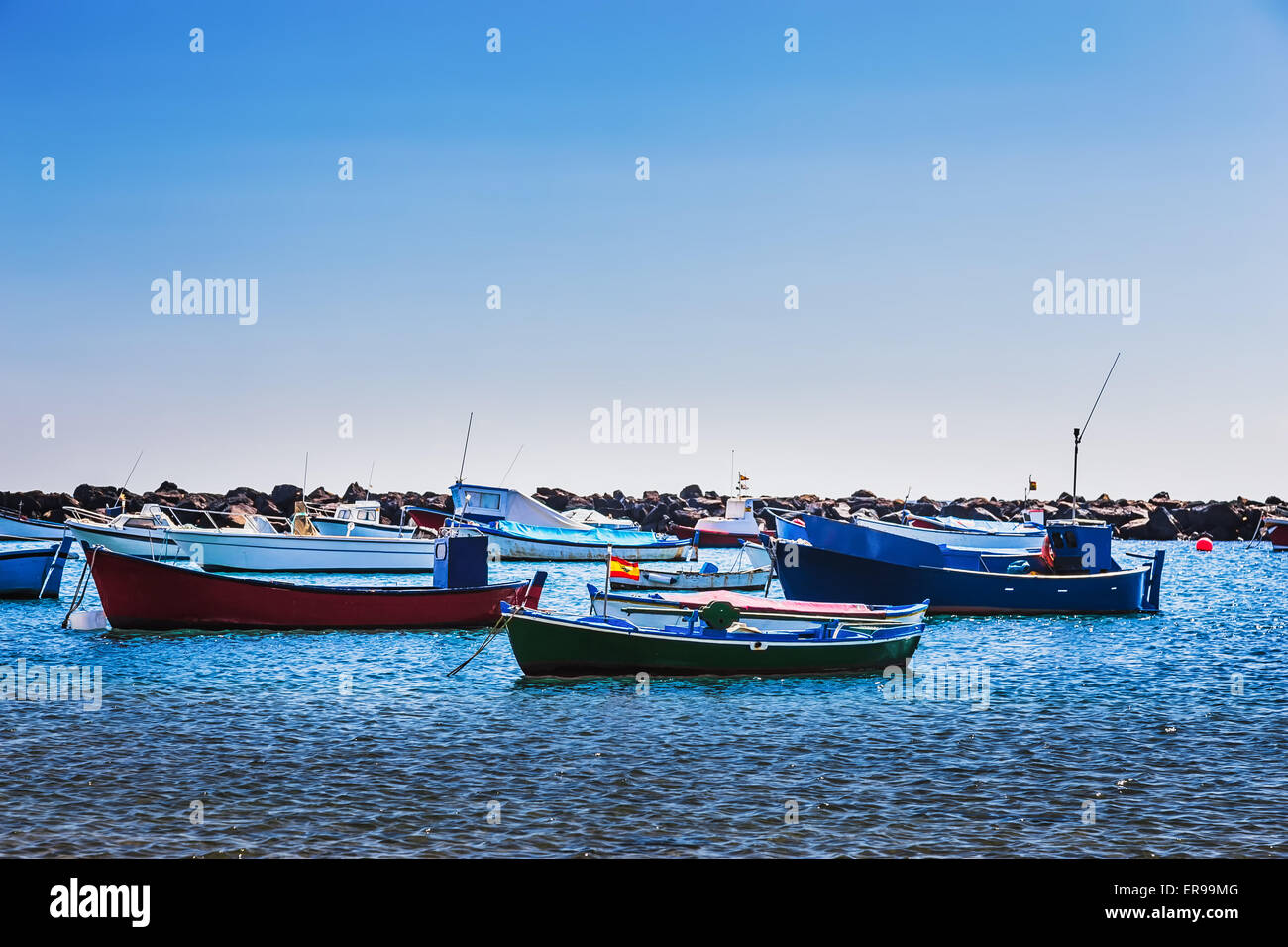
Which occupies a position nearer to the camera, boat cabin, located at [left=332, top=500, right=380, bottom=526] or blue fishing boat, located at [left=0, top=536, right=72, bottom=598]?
blue fishing boat, located at [left=0, top=536, right=72, bottom=598]

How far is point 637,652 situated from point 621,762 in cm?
644

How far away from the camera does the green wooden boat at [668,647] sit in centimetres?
2136

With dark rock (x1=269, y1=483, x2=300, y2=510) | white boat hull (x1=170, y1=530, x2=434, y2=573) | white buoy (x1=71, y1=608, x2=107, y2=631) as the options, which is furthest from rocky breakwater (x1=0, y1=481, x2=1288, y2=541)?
white buoy (x1=71, y1=608, x2=107, y2=631)

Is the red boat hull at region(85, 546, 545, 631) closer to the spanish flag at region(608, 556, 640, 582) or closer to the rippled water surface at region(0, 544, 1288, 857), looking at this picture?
the rippled water surface at region(0, 544, 1288, 857)

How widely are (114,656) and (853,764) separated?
60.9 ft

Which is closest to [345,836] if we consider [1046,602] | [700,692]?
[700,692]

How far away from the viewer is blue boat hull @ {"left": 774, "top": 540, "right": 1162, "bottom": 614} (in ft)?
114

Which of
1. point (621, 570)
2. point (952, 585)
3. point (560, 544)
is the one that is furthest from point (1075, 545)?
point (560, 544)

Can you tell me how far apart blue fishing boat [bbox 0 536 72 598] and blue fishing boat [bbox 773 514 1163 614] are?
85.0ft

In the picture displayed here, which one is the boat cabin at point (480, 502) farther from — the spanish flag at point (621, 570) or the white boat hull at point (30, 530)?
the spanish flag at point (621, 570)

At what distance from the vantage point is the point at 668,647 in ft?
70.8

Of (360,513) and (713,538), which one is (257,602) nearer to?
(360,513)

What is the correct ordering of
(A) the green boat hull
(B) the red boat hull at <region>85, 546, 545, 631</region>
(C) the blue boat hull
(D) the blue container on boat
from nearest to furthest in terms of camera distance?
(A) the green boat hull → (B) the red boat hull at <region>85, 546, 545, 631</region> → (D) the blue container on boat → (C) the blue boat hull
